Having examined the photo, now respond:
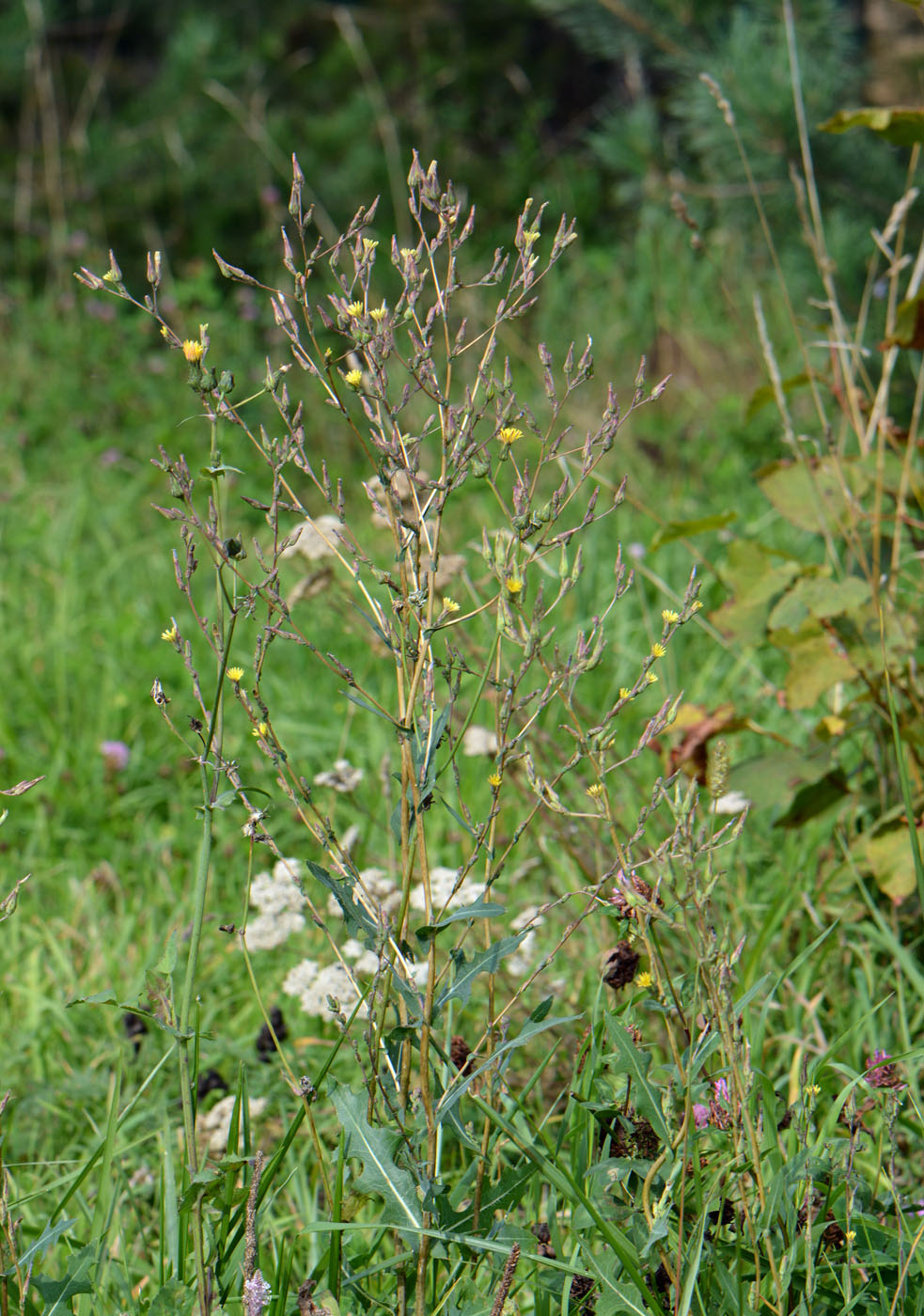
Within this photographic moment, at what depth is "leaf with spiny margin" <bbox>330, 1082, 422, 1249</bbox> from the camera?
99 centimetres

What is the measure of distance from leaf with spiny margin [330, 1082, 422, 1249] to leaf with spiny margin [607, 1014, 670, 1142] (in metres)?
0.20

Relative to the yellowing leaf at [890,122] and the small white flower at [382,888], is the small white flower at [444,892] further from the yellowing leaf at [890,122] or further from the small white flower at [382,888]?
the yellowing leaf at [890,122]

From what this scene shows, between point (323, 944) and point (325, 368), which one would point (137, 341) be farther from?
point (325, 368)

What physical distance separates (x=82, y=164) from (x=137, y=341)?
91cm

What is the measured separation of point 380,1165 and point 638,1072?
22 centimetres

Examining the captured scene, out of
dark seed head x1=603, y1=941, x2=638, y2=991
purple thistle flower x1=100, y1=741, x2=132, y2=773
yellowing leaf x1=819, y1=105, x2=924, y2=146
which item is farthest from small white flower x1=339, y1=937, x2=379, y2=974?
yellowing leaf x1=819, y1=105, x2=924, y2=146

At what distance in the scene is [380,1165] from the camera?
3.27ft

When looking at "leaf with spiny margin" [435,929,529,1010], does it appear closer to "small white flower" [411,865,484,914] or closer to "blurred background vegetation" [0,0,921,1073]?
"small white flower" [411,865,484,914]

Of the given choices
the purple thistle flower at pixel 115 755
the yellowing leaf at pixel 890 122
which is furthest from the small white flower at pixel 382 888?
the yellowing leaf at pixel 890 122

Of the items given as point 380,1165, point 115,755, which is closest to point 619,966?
point 380,1165

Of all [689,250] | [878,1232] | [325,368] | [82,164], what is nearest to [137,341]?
[82,164]

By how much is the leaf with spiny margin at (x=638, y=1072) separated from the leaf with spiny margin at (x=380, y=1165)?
0.65 feet

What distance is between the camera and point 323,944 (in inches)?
76.4

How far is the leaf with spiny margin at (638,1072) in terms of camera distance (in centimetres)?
102
